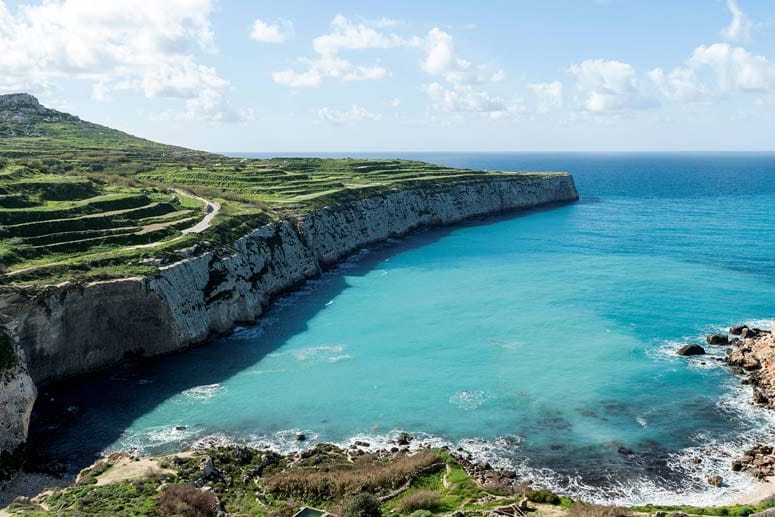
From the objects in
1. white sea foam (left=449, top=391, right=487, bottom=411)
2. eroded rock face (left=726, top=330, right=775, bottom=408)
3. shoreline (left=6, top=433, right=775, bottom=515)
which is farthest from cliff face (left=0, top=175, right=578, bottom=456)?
eroded rock face (left=726, top=330, right=775, bottom=408)

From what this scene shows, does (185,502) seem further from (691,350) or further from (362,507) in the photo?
(691,350)

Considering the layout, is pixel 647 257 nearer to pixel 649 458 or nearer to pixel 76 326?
pixel 649 458

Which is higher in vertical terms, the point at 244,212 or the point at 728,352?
the point at 244,212

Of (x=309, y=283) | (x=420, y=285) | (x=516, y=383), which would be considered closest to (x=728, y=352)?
(x=516, y=383)

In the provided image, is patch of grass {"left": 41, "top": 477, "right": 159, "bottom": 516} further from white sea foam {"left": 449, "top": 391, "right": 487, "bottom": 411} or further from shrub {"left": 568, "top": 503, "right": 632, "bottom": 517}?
white sea foam {"left": 449, "top": 391, "right": 487, "bottom": 411}

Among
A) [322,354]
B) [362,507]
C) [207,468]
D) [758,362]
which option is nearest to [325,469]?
[207,468]

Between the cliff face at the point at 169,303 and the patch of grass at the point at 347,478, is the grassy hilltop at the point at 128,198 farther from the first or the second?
the patch of grass at the point at 347,478
